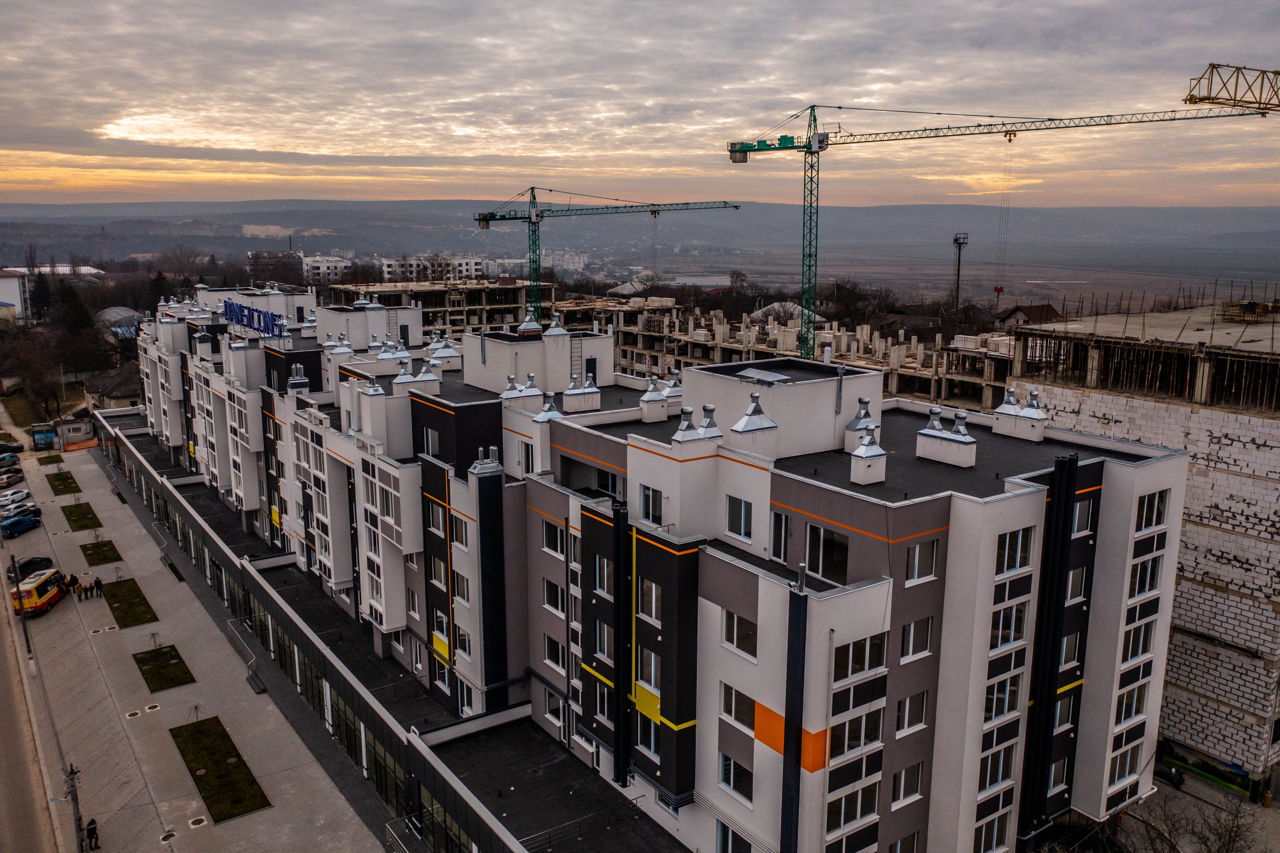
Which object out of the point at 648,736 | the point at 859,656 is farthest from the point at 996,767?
the point at 648,736

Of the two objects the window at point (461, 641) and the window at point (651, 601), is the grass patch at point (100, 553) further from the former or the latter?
the window at point (651, 601)

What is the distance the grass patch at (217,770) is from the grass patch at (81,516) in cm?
4289

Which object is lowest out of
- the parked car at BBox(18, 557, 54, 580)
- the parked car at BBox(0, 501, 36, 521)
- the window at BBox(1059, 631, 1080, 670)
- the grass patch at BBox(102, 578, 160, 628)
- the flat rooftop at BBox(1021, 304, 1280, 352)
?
the grass patch at BBox(102, 578, 160, 628)

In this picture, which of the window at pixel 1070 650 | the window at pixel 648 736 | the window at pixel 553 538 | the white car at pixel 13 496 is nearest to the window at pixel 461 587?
the window at pixel 553 538

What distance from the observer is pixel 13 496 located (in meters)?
86.3

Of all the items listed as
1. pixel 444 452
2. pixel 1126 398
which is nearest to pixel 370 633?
pixel 444 452

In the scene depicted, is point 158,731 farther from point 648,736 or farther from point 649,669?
point 649,669

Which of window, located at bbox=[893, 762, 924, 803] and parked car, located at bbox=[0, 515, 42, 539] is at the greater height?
window, located at bbox=[893, 762, 924, 803]

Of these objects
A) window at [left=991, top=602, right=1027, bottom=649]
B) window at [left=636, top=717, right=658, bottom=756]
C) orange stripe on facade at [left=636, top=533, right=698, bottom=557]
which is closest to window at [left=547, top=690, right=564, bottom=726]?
window at [left=636, top=717, right=658, bottom=756]

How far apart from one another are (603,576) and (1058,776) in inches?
722

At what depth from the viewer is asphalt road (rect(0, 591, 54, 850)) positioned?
40.1 m

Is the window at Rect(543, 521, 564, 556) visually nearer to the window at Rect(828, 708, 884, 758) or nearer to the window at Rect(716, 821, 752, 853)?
the window at Rect(716, 821, 752, 853)

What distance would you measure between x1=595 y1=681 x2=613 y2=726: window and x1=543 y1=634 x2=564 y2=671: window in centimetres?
417

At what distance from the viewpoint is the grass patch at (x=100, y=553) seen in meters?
72.2
